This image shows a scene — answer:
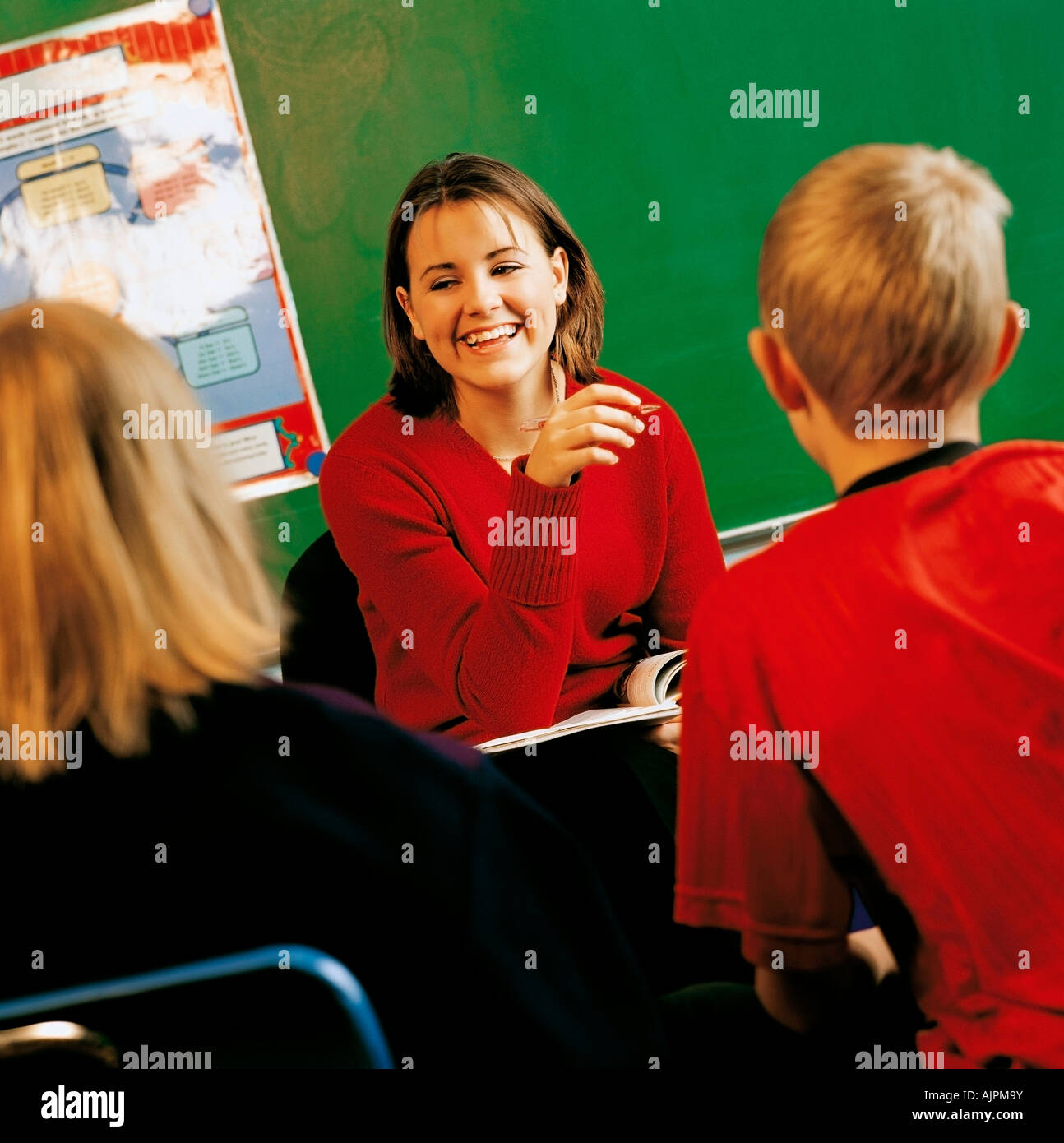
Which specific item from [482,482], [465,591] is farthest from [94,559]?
[482,482]

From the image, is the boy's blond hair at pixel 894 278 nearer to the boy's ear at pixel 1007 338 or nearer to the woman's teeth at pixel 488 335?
the boy's ear at pixel 1007 338

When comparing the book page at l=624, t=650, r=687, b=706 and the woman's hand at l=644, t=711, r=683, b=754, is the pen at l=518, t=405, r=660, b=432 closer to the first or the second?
the book page at l=624, t=650, r=687, b=706

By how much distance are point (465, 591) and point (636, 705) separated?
26cm

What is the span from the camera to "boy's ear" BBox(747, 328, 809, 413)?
895mm

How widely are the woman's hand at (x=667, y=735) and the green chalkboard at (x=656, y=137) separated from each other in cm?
108

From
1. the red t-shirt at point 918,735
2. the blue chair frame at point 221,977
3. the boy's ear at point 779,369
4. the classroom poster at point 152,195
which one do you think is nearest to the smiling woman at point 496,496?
the boy's ear at point 779,369

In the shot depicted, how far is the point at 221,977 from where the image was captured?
0.62 m

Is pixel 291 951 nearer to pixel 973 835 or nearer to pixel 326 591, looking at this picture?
pixel 973 835

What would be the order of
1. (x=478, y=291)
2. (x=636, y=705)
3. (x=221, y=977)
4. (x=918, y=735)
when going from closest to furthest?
(x=221, y=977), (x=918, y=735), (x=636, y=705), (x=478, y=291)

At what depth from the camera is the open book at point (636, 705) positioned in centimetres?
115

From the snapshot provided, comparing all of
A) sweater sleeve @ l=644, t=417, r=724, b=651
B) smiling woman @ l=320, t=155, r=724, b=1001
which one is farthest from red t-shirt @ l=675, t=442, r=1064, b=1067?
sweater sleeve @ l=644, t=417, r=724, b=651

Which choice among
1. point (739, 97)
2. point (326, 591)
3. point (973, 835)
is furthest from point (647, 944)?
point (739, 97)

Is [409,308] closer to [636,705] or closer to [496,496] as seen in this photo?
[496,496]

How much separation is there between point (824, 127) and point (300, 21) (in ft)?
3.33
